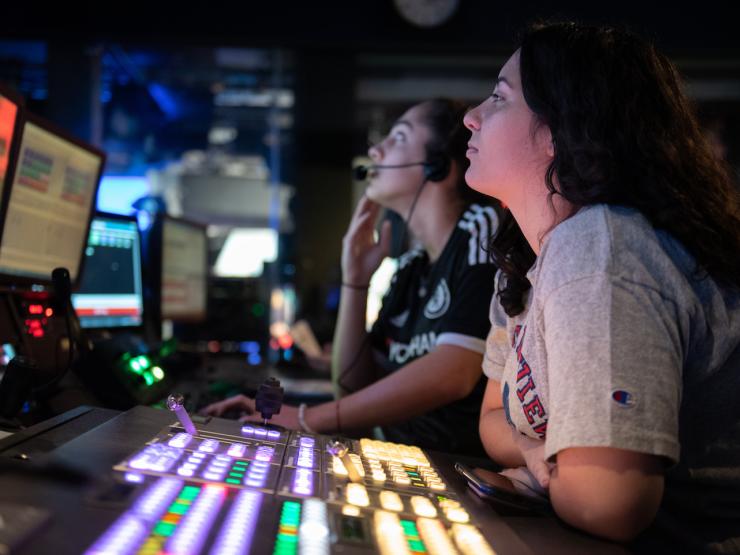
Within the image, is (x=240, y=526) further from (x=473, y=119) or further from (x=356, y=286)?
(x=356, y=286)

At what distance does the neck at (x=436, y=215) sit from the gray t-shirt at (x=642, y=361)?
0.98 metres

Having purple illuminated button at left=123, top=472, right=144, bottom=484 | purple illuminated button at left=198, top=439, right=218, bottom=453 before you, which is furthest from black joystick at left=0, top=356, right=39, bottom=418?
purple illuminated button at left=123, top=472, right=144, bottom=484

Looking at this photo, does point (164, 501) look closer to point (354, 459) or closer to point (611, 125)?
point (354, 459)

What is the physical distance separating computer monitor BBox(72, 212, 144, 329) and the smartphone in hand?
1.27 metres

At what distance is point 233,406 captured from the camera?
1301 mm

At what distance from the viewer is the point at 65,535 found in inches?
17.7

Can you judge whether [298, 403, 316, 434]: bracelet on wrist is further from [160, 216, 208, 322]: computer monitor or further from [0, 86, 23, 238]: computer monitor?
[160, 216, 208, 322]: computer monitor

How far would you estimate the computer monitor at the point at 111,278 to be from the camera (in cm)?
173

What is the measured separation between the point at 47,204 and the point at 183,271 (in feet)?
3.72

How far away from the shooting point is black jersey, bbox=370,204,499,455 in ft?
4.90

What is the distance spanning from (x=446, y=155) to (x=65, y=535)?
1.52m

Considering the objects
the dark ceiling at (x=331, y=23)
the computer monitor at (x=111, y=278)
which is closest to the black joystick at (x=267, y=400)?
the computer monitor at (x=111, y=278)

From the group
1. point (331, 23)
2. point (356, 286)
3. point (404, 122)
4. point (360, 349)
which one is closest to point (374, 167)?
point (404, 122)

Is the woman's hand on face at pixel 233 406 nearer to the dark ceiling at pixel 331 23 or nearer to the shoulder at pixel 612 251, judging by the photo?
the shoulder at pixel 612 251
